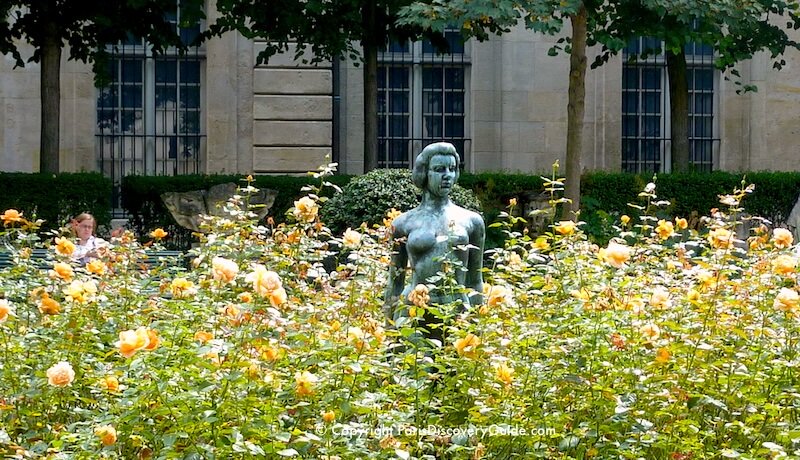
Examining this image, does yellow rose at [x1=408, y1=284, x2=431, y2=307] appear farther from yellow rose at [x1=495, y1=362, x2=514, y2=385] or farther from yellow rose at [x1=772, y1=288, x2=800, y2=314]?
yellow rose at [x1=772, y1=288, x2=800, y2=314]

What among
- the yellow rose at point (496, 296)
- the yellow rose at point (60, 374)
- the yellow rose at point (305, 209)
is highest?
the yellow rose at point (305, 209)

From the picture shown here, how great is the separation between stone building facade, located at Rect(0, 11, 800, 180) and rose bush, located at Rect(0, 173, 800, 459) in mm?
14303

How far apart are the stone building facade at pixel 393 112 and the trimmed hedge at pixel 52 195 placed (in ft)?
12.0

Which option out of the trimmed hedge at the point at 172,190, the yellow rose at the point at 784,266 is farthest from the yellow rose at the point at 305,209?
the trimmed hedge at the point at 172,190

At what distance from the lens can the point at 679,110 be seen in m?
19.7

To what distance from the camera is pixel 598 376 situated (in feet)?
19.4

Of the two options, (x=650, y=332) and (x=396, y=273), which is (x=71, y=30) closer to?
(x=396, y=273)

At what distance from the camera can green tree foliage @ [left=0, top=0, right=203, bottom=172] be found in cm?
1759

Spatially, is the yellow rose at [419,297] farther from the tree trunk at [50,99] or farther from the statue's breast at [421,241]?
the tree trunk at [50,99]

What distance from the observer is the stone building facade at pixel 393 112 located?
20.9 metres

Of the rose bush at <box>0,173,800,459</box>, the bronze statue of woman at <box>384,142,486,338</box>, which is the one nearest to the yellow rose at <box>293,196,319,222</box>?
the bronze statue of woman at <box>384,142,486,338</box>

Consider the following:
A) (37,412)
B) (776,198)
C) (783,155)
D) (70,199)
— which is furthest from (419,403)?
(783,155)

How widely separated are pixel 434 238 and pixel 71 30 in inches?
503

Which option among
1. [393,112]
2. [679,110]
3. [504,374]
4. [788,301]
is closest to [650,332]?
[788,301]
